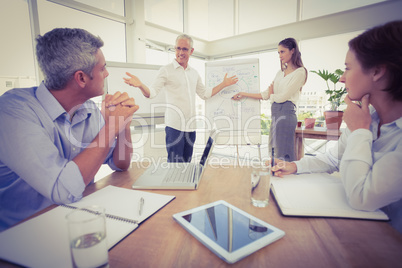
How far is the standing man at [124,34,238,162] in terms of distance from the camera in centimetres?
250

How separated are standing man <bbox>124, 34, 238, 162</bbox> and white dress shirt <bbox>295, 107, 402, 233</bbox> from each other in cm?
186

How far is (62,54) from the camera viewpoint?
38.6 inches

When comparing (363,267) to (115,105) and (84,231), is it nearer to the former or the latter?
(84,231)

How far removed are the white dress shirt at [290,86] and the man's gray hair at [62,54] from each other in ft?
6.31

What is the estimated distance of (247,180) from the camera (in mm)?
1066

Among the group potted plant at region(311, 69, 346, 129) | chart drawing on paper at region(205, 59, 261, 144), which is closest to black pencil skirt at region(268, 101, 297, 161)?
chart drawing on paper at region(205, 59, 261, 144)

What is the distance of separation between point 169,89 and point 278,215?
213 centimetres

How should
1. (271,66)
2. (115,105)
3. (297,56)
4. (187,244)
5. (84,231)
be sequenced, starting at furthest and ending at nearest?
(271,66) < (297,56) < (115,105) < (187,244) < (84,231)

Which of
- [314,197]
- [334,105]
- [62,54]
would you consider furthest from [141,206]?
[334,105]

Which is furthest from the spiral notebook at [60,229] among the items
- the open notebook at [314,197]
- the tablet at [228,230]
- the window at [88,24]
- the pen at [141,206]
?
the window at [88,24]

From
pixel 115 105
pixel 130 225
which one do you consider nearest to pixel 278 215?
pixel 130 225

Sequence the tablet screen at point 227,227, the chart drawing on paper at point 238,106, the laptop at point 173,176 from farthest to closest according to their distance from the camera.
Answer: the chart drawing on paper at point 238,106 < the laptop at point 173,176 < the tablet screen at point 227,227

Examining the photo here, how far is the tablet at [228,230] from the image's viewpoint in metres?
0.53

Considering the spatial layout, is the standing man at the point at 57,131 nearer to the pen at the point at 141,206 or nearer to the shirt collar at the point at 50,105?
the shirt collar at the point at 50,105
